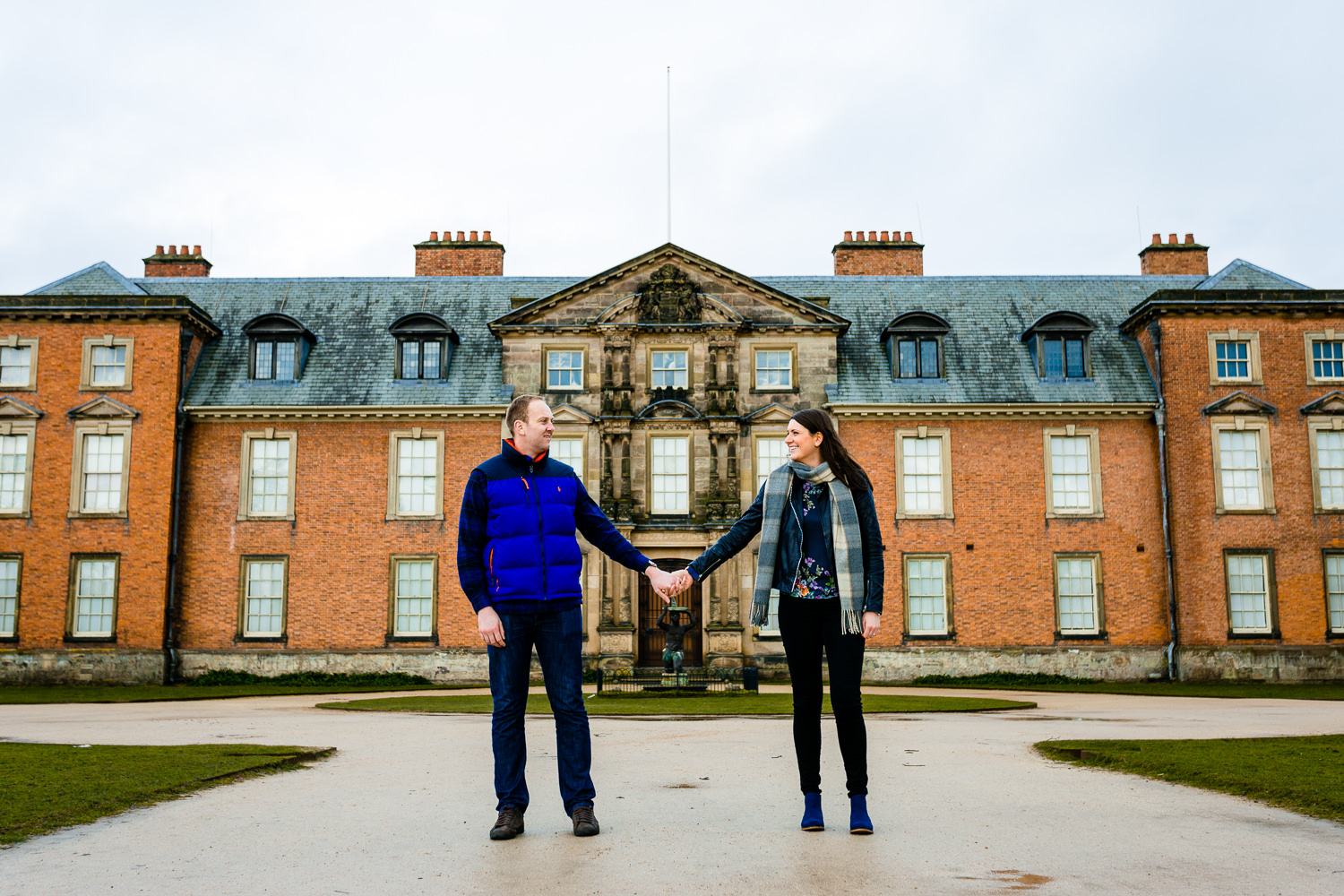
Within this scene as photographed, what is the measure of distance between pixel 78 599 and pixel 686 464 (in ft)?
48.6

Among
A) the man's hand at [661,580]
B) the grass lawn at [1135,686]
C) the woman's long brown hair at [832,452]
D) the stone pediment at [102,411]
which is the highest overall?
the stone pediment at [102,411]

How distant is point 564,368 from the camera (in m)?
27.9

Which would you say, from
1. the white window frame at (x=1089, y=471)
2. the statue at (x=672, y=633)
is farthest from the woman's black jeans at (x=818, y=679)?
the white window frame at (x=1089, y=471)

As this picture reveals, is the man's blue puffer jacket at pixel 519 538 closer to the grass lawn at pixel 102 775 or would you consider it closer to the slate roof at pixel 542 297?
the grass lawn at pixel 102 775

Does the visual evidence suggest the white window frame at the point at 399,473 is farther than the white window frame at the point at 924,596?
Yes

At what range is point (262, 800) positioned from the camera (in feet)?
23.4

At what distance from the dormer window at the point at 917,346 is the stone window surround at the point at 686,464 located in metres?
5.56

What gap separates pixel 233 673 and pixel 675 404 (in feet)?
40.6

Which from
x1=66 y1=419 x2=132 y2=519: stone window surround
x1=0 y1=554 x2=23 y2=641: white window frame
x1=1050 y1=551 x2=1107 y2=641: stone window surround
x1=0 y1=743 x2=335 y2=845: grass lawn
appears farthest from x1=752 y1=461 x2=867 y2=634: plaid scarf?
x1=0 y1=554 x2=23 y2=641: white window frame

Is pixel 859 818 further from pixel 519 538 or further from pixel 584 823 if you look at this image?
pixel 519 538

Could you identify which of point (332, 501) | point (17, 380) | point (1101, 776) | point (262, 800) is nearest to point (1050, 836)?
point (1101, 776)

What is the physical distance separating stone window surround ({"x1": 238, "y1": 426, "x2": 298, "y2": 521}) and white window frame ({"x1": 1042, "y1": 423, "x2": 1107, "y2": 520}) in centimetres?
1845

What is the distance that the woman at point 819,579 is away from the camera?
19.7 feet

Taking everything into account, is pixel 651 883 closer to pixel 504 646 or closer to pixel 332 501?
pixel 504 646
